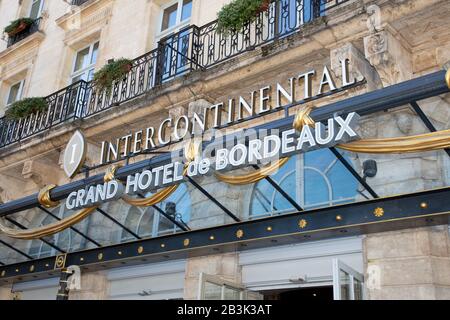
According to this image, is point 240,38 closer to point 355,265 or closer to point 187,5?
point 187,5

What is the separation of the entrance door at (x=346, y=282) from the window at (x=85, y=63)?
809 centimetres

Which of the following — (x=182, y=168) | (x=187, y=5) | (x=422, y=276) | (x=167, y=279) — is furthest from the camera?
(x=187, y=5)

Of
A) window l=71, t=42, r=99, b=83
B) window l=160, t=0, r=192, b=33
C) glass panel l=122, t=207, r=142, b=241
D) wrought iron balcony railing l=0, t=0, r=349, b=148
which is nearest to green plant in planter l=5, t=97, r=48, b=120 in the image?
wrought iron balcony railing l=0, t=0, r=349, b=148

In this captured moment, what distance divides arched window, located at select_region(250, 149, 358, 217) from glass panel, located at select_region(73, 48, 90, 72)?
6412 millimetres

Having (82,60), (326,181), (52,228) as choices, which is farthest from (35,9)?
(326,181)

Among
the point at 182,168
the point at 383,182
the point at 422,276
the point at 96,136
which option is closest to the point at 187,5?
the point at 96,136

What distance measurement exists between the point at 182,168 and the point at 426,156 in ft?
9.35

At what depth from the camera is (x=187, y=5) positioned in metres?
10.4

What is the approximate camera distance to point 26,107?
35.1 ft

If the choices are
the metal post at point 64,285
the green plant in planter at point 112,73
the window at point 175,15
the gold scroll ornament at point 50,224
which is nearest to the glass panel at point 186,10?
the window at point 175,15

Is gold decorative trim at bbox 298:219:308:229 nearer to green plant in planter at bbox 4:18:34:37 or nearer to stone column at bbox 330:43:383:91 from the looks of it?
stone column at bbox 330:43:383:91

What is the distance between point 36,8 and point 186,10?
21.0 ft

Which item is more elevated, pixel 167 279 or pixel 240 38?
pixel 240 38
